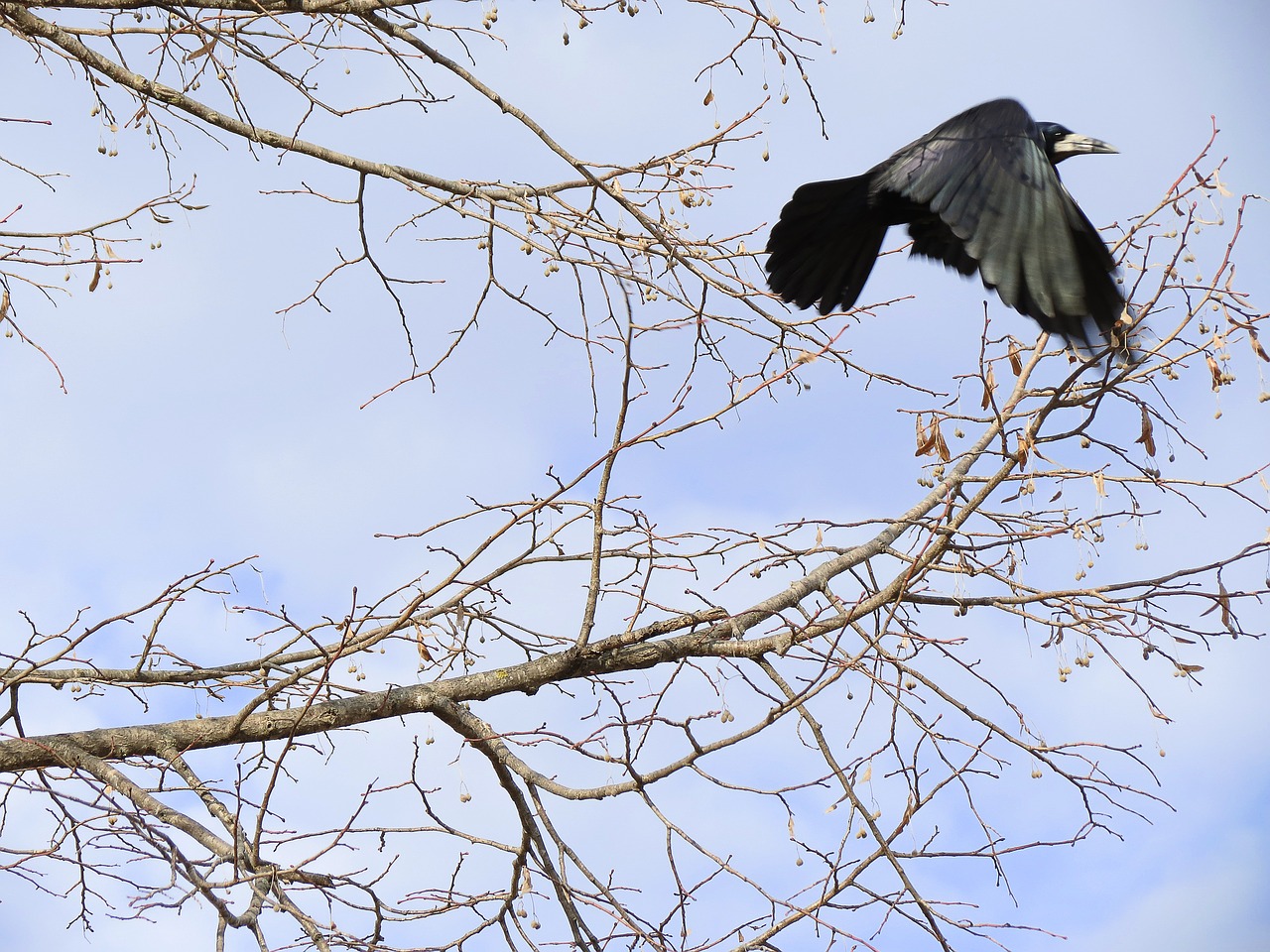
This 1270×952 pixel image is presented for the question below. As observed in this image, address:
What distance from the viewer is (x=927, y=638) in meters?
2.38

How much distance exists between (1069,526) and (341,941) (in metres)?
1.96

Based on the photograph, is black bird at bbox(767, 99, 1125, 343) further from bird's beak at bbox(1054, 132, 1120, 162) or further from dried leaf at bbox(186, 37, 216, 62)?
dried leaf at bbox(186, 37, 216, 62)

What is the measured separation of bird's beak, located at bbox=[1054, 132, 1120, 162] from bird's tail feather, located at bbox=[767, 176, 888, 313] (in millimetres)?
573

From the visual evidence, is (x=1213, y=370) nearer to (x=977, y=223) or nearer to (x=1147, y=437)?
(x=1147, y=437)

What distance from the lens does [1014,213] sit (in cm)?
284

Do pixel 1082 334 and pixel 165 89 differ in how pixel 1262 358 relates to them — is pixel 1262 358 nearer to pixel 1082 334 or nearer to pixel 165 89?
pixel 1082 334

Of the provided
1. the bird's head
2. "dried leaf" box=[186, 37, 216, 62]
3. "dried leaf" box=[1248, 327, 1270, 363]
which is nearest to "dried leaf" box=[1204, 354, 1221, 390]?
"dried leaf" box=[1248, 327, 1270, 363]

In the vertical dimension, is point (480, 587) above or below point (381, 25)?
below

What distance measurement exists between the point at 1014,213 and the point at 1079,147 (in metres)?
0.93

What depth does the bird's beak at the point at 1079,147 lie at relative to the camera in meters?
3.54

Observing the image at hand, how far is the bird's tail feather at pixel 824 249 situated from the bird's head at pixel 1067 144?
56cm

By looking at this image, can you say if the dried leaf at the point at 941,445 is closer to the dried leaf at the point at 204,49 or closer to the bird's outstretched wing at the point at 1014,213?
the bird's outstretched wing at the point at 1014,213

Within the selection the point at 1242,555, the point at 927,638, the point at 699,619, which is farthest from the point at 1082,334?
the point at 699,619

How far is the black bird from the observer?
8.80 feet
